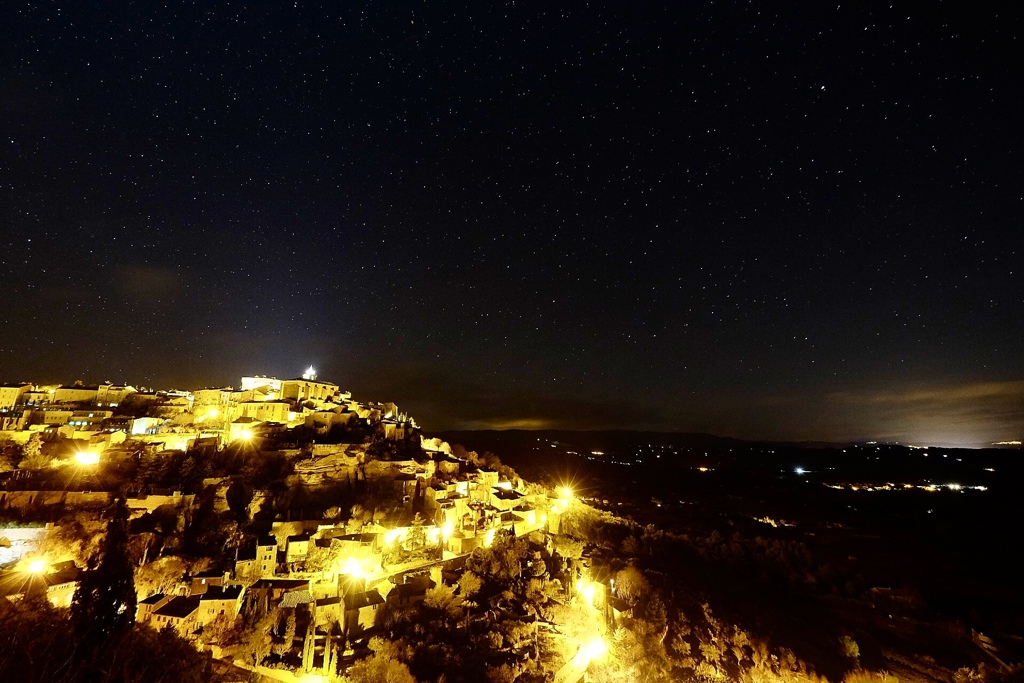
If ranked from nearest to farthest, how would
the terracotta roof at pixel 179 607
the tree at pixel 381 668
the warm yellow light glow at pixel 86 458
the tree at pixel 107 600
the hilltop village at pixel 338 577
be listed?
the tree at pixel 107 600 → the hilltop village at pixel 338 577 → the tree at pixel 381 668 → the terracotta roof at pixel 179 607 → the warm yellow light glow at pixel 86 458

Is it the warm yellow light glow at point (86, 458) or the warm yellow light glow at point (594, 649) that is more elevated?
the warm yellow light glow at point (86, 458)

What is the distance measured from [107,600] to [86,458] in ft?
62.4

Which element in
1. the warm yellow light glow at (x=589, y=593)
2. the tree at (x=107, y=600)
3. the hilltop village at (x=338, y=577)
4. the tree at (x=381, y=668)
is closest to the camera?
the tree at (x=107, y=600)

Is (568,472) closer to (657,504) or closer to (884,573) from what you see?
(657,504)

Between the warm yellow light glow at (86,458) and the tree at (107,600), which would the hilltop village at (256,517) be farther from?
the tree at (107,600)

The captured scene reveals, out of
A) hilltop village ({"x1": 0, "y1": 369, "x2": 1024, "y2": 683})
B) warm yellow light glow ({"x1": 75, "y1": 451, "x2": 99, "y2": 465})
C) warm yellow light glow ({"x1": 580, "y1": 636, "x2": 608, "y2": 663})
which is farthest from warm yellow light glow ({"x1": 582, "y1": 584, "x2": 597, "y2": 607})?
warm yellow light glow ({"x1": 75, "y1": 451, "x2": 99, "y2": 465})

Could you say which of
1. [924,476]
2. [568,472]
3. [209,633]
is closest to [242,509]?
[209,633]

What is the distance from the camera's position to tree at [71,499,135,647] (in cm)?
1448

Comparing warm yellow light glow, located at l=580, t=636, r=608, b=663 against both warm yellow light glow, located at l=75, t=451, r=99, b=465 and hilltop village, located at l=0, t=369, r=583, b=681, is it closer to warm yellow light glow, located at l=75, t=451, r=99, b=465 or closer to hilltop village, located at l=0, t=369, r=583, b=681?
hilltop village, located at l=0, t=369, r=583, b=681

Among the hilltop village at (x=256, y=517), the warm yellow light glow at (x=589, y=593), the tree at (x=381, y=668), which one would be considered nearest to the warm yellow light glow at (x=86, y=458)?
the hilltop village at (x=256, y=517)

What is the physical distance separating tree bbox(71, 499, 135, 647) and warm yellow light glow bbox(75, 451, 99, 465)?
16951 millimetres

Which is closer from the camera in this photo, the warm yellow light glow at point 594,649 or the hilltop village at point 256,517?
the hilltop village at point 256,517

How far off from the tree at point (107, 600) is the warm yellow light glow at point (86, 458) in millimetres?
16951

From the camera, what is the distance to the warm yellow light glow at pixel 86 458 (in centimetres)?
2830
